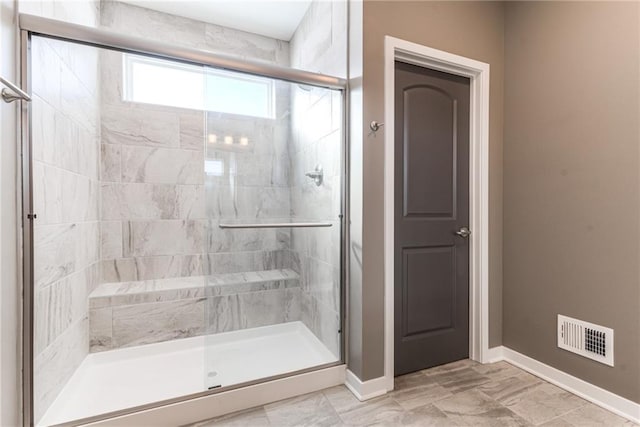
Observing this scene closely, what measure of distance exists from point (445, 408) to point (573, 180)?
1492 millimetres

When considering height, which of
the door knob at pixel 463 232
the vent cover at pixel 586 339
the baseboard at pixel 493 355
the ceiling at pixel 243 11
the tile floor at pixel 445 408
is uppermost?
the ceiling at pixel 243 11

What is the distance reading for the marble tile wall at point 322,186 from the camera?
189 cm

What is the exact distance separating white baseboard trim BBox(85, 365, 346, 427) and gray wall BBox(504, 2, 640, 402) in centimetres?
138

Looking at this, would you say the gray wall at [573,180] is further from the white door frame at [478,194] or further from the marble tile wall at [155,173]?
the marble tile wall at [155,173]

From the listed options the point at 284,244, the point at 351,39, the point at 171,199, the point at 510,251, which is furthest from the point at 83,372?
the point at 510,251

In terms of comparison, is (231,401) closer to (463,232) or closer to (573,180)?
(463,232)

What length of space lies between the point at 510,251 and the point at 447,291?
0.53 meters

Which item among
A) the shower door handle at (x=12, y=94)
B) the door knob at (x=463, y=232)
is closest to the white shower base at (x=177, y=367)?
the door knob at (x=463, y=232)

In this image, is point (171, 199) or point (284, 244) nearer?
point (284, 244)

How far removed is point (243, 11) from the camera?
8.43 feet

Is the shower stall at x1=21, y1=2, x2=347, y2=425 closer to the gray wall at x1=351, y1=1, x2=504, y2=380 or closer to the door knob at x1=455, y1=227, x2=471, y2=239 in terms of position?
the gray wall at x1=351, y1=1, x2=504, y2=380

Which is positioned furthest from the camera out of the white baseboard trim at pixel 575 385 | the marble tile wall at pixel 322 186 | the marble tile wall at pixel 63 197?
the marble tile wall at pixel 322 186

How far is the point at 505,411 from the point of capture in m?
1.57

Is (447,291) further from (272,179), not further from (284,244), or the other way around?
(272,179)
